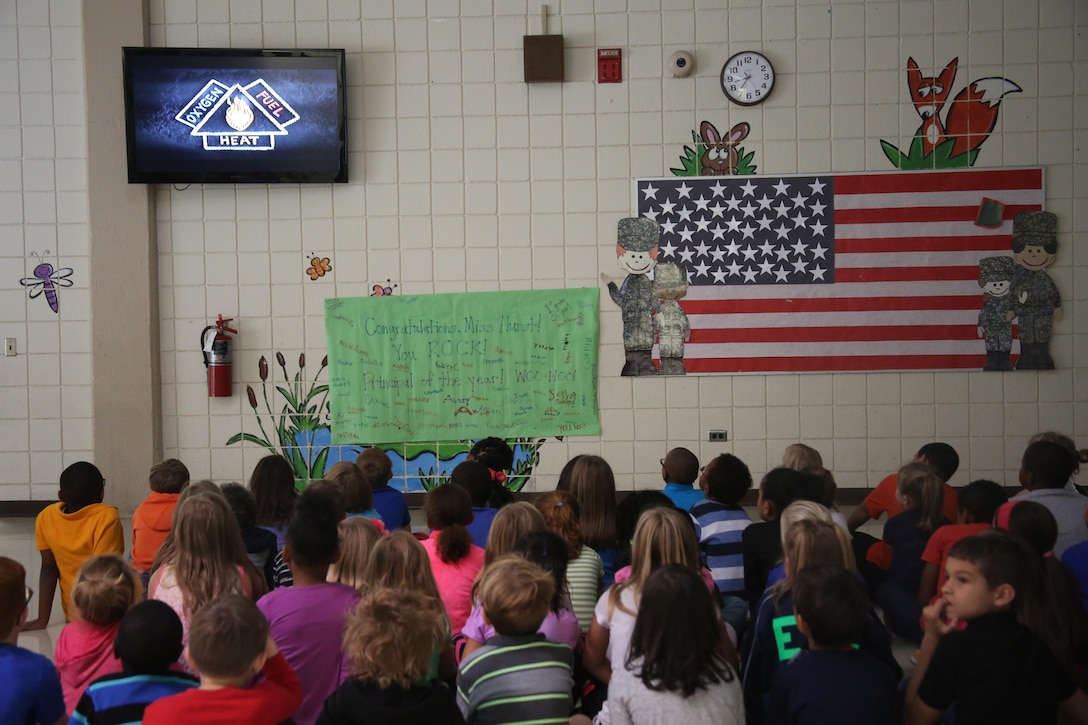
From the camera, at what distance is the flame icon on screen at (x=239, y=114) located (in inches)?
228

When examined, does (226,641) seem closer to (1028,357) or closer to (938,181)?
(938,181)

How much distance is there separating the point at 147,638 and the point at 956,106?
5.35 meters

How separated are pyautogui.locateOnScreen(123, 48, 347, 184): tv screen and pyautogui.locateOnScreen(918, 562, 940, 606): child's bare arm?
3.94 metres

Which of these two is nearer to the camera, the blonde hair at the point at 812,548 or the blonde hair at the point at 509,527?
the blonde hair at the point at 812,548

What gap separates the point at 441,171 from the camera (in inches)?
231

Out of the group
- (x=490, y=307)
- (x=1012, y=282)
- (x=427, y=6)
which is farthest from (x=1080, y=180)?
(x=427, y=6)

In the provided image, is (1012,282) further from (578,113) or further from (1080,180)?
(578,113)

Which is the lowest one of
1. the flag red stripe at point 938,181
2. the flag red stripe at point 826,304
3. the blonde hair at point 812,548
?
the blonde hair at point 812,548

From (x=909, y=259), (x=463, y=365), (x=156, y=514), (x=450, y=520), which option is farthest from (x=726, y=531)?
(x=909, y=259)

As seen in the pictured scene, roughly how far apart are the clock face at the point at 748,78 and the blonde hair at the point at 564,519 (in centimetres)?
333

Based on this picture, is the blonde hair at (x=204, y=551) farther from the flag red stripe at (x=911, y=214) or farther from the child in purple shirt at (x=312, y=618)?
the flag red stripe at (x=911, y=214)

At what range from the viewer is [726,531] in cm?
354

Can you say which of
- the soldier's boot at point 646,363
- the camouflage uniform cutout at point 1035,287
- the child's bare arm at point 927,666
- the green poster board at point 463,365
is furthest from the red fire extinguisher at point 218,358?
the camouflage uniform cutout at point 1035,287

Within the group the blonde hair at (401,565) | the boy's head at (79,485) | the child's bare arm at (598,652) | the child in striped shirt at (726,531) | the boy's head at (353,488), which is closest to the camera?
the blonde hair at (401,565)
